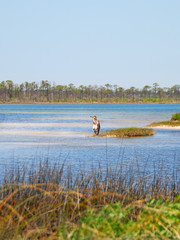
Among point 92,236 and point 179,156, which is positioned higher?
point 92,236

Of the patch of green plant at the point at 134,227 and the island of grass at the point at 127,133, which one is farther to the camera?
the island of grass at the point at 127,133

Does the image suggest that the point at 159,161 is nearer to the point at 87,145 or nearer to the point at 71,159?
the point at 71,159

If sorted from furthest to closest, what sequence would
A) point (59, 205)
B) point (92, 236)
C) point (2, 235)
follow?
point (59, 205) < point (2, 235) < point (92, 236)

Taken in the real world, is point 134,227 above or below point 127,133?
above

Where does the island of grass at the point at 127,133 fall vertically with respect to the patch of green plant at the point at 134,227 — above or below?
below

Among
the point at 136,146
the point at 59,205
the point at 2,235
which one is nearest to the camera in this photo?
the point at 2,235

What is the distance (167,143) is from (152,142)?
3.98 feet

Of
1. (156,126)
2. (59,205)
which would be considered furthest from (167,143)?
(59,205)

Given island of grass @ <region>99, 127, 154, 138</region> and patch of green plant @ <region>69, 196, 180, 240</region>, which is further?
island of grass @ <region>99, 127, 154, 138</region>

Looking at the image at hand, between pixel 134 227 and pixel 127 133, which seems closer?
pixel 134 227

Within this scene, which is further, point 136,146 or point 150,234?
point 136,146

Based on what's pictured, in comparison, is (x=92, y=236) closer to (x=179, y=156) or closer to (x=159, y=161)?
(x=159, y=161)

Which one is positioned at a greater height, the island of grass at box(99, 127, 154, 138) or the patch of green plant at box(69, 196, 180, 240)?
the patch of green plant at box(69, 196, 180, 240)

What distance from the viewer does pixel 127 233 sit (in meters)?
5.39
